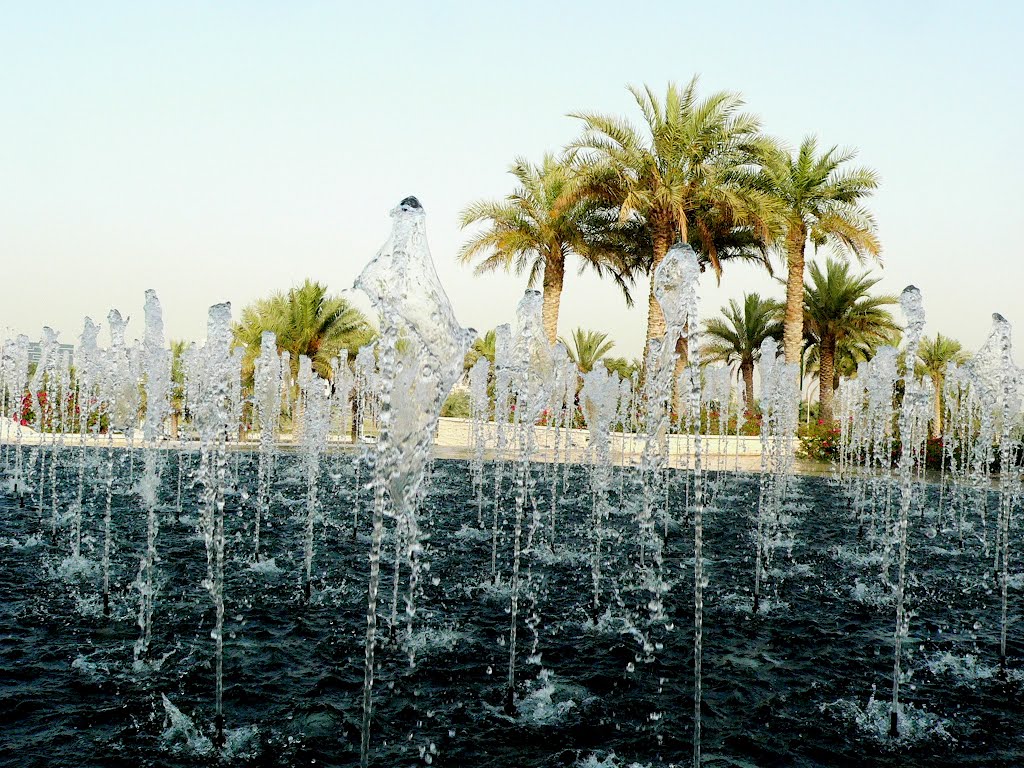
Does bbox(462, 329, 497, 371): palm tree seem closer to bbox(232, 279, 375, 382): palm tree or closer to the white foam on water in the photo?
bbox(232, 279, 375, 382): palm tree

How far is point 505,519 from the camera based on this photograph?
33.7 feet

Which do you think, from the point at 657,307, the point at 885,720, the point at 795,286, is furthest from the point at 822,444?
the point at 885,720

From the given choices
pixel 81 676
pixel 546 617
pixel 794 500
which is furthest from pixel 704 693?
pixel 794 500

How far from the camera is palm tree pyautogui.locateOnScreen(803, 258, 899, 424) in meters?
30.0

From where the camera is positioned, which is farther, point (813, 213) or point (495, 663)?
point (813, 213)

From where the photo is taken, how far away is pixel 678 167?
2189 centimetres

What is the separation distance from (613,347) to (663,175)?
1600 cm

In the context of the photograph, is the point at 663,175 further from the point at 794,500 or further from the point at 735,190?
the point at 794,500

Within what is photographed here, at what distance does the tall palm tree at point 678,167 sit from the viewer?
854 inches

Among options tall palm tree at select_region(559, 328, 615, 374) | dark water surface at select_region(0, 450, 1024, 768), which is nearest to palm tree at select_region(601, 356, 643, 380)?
tall palm tree at select_region(559, 328, 615, 374)

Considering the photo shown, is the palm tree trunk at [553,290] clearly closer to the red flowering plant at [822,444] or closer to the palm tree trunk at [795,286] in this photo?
the palm tree trunk at [795,286]

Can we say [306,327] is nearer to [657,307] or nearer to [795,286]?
[657,307]

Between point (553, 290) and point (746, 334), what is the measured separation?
36.7 feet

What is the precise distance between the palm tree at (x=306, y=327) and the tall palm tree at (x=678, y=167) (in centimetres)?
989
